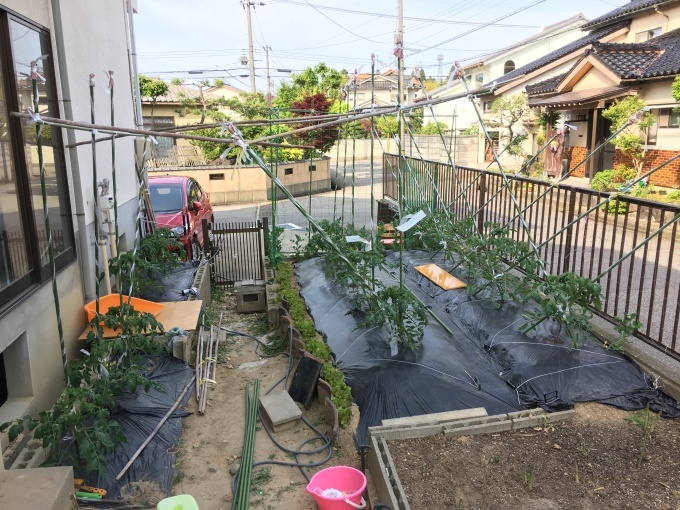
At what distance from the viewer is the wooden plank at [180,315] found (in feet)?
17.0

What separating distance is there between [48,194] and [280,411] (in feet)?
8.79

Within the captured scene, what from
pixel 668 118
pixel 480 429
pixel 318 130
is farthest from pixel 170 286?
pixel 318 130

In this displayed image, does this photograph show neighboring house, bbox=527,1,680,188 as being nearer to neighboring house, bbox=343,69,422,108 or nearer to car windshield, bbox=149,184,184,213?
neighboring house, bbox=343,69,422,108

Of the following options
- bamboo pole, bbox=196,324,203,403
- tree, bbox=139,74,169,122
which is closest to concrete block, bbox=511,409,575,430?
bamboo pole, bbox=196,324,203,403

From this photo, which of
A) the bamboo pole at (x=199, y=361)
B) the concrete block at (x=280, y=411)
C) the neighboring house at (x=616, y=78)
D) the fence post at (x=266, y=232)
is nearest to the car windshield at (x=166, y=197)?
the fence post at (x=266, y=232)

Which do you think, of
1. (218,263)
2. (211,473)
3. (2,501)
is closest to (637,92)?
(218,263)

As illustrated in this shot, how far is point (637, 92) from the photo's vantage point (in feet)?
43.9

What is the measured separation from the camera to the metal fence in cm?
461

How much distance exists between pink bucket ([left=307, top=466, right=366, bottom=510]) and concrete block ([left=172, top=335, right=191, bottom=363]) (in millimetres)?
2135

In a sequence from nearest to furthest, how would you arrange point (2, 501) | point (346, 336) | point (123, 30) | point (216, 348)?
point (2, 501) < point (346, 336) < point (216, 348) < point (123, 30)

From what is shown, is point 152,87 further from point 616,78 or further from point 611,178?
point 611,178

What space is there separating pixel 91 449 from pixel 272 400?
1697 millimetres

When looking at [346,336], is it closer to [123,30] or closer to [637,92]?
[123,30]

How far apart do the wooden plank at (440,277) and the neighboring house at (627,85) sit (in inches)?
363
